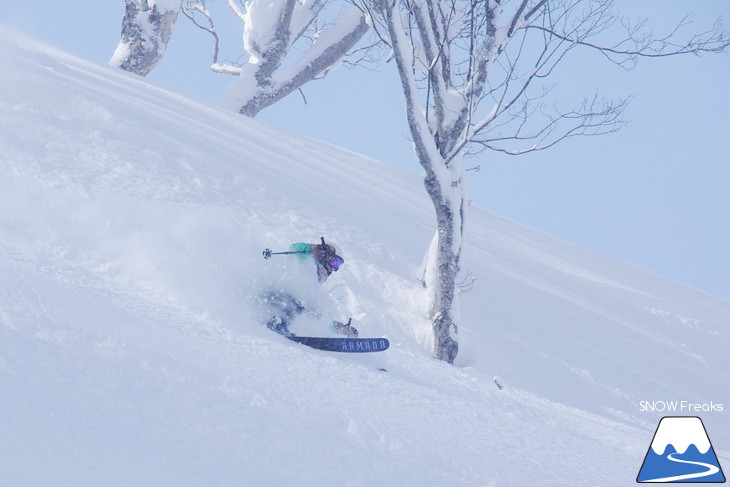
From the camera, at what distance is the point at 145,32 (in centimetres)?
1130

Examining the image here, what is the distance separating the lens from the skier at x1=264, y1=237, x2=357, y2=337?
160 inches

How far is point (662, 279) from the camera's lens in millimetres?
12289

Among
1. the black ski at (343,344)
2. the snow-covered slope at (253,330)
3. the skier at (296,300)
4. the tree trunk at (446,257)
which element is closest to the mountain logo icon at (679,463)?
the snow-covered slope at (253,330)

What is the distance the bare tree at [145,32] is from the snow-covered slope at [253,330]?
4.33ft

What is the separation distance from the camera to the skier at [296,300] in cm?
406

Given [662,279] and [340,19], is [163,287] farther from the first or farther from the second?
[662,279]

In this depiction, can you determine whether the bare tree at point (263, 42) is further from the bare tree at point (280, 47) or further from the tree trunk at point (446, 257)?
the tree trunk at point (446, 257)

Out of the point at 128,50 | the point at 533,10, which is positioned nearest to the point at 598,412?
the point at 533,10

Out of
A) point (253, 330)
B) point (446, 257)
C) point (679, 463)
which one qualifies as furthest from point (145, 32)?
point (679, 463)

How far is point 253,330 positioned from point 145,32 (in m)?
9.01

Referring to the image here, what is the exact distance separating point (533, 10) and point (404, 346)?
349cm

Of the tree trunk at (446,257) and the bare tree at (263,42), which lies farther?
the bare tree at (263,42)

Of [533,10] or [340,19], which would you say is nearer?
[533,10]

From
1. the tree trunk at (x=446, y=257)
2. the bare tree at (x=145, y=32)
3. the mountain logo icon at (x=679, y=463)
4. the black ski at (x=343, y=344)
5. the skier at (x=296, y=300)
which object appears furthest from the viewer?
the bare tree at (x=145, y=32)
